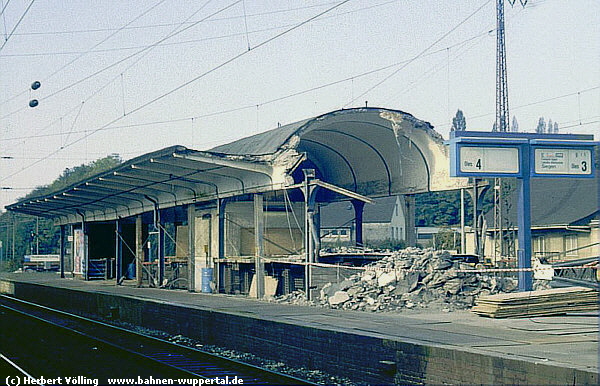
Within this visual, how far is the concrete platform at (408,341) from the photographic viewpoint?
34.6ft


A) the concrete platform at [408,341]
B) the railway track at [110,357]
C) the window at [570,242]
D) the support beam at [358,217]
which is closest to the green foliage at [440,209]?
the window at [570,242]

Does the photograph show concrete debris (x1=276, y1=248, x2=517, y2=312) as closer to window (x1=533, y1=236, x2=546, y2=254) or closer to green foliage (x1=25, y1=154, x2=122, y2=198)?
window (x1=533, y1=236, x2=546, y2=254)

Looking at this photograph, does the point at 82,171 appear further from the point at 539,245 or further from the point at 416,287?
the point at 416,287

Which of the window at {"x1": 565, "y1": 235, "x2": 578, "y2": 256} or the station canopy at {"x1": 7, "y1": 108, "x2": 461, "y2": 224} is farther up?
the station canopy at {"x1": 7, "y1": 108, "x2": 461, "y2": 224}

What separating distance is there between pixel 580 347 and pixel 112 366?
8.23m

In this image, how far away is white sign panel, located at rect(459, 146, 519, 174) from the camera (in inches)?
827

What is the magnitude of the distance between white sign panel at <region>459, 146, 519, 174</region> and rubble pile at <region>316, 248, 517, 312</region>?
319 centimetres

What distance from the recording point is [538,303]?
18.1 metres

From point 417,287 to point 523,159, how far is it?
14.5 feet

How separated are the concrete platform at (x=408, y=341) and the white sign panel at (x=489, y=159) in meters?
3.68

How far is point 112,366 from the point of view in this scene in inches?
614

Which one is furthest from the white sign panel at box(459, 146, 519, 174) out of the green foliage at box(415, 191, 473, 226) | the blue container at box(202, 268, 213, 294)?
the green foliage at box(415, 191, 473, 226)

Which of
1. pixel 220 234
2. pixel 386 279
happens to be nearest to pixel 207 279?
pixel 220 234

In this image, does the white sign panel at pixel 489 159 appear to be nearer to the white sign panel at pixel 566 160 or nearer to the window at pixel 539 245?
the white sign panel at pixel 566 160
